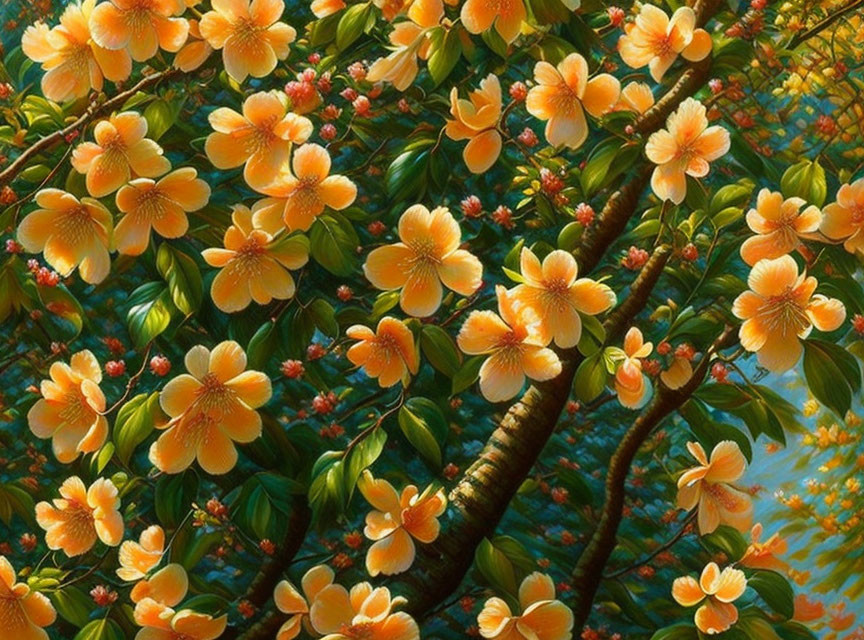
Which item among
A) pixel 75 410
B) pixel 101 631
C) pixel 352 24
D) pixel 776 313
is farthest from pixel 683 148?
pixel 101 631

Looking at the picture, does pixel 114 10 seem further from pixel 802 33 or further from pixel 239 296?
pixel 802 33

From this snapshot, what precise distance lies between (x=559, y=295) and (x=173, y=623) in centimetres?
56

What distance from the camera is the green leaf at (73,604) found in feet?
5.05

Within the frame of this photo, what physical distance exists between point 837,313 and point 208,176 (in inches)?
29.1

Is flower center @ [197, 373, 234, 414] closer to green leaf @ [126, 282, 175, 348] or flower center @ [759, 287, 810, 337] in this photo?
green leaf @ [126, 282, 175, 348]

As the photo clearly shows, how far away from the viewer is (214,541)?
4.93 ft

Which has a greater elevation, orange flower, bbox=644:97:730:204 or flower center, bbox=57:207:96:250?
orange flower, bbox=644:97:730:204

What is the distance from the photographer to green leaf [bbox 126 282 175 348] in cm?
149

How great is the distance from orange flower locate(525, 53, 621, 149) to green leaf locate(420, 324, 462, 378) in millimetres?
247

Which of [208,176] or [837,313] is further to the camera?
[208,176]

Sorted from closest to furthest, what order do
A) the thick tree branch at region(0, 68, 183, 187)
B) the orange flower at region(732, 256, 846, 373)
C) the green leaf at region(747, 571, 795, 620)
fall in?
the orange flower at region(732, 256, 846, 373) < the green leaf at region(747, 571, 795, 620) < the thick tree branch at region(0, 68, 183, 187)

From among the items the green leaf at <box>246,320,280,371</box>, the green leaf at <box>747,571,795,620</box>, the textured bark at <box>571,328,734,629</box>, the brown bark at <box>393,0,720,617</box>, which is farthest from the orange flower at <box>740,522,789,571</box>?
the green leaf at <box>246,320,280,371</box>

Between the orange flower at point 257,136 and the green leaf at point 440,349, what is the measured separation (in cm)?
24

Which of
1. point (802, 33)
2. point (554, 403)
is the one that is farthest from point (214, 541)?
point (802, 33)
